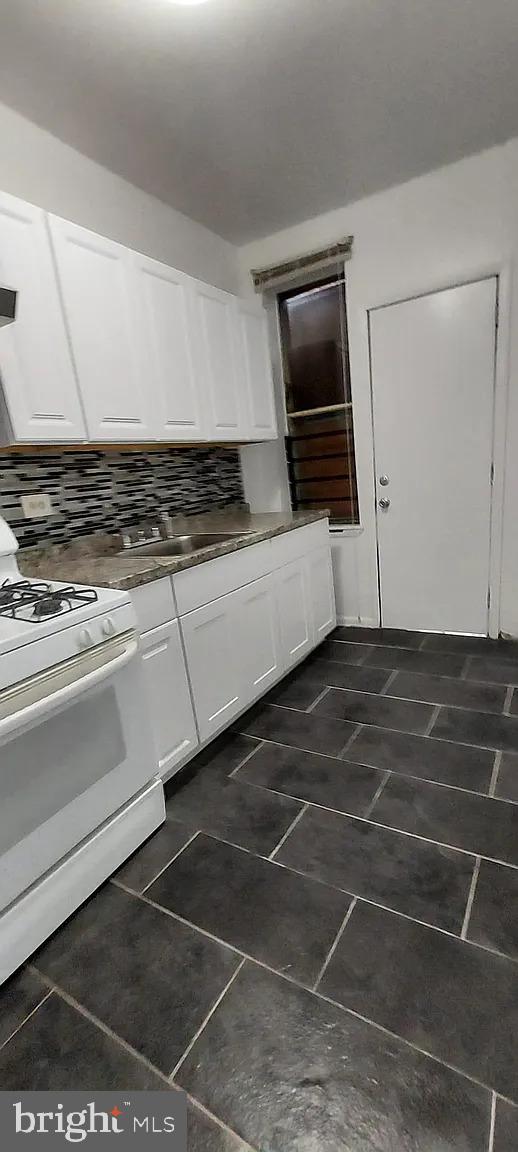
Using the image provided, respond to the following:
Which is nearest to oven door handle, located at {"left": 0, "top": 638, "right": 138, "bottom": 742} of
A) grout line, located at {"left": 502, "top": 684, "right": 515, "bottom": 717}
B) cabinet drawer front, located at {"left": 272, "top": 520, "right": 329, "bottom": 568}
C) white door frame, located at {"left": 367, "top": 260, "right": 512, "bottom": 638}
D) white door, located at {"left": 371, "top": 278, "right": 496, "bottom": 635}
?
cabinet drawer front, located at {"left": 272, "top": 520, "right": 329, "bottom": 568}

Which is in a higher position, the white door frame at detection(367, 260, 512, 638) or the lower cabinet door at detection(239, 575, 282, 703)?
the white door frame at detection(367, 260, 512, 638)

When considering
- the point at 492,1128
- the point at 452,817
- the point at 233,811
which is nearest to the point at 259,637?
the point at 233,811

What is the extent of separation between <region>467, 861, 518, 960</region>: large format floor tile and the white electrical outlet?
195 cm

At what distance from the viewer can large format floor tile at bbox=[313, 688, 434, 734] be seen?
2094mm

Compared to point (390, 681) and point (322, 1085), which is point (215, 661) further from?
point (322, 1085)

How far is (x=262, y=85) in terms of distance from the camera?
1782 millimetres

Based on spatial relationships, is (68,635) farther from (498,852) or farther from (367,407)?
(367,407)

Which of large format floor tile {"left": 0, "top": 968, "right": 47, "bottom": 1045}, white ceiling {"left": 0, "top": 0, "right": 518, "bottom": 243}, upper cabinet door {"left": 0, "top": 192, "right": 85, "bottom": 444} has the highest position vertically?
white ceiling {"left": 0, "top": 0, "right": 518, "bottom": 243}

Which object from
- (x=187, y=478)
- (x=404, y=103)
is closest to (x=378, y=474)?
(x=187, y=478)

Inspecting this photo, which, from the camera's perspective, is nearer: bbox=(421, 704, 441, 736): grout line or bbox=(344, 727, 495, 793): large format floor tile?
Answer: bbox=(344, 727, 495, 793): large format floor tile

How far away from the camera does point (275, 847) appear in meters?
1.51

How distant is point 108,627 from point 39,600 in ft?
0.67

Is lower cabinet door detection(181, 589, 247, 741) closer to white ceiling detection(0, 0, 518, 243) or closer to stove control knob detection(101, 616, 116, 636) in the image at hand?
stove control knob detection(101, 616, 116, 636)

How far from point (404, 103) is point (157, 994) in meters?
3.10
